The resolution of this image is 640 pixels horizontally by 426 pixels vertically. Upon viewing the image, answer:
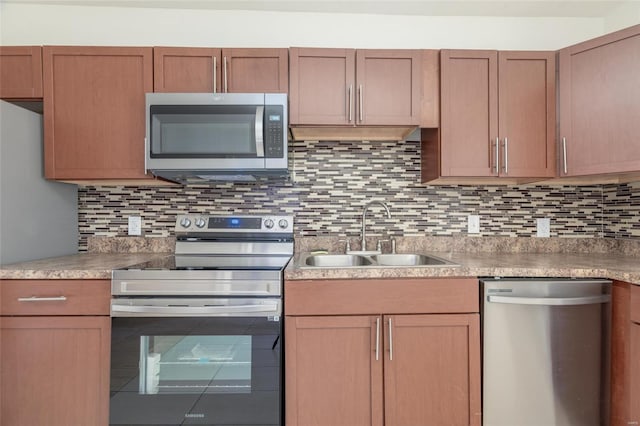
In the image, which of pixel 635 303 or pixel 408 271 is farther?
pixel 408 271

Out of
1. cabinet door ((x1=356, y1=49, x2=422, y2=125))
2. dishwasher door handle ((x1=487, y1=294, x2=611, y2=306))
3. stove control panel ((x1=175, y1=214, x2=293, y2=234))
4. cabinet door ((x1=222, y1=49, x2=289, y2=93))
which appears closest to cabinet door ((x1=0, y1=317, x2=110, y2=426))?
stove control panel ((x1=175, y1=214, x2=293, y2=234))

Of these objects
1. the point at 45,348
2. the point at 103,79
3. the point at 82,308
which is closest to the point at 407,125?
the point at 103,79

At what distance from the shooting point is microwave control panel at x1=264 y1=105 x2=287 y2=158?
1.74m

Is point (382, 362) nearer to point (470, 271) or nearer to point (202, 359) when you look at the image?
point (470, 271)

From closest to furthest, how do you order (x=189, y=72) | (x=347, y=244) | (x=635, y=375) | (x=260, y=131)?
(x=635, y=375), (x=260, y=131), (x=189, y=72), (x=347, y=244)

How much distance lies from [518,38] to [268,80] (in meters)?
1.62

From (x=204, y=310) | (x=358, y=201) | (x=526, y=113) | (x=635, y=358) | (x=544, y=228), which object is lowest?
(x=635, y=358)

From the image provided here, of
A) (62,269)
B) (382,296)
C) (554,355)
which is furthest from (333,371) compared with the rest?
(62,269)

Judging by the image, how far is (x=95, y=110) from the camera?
182 cm

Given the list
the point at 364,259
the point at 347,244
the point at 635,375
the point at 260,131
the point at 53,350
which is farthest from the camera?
the point at 347,244

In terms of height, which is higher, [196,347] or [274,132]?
[274,132]

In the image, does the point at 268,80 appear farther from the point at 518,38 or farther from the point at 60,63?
the point at 518,38

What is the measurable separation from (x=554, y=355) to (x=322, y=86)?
1.63 m

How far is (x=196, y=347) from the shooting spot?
58.1 inches
